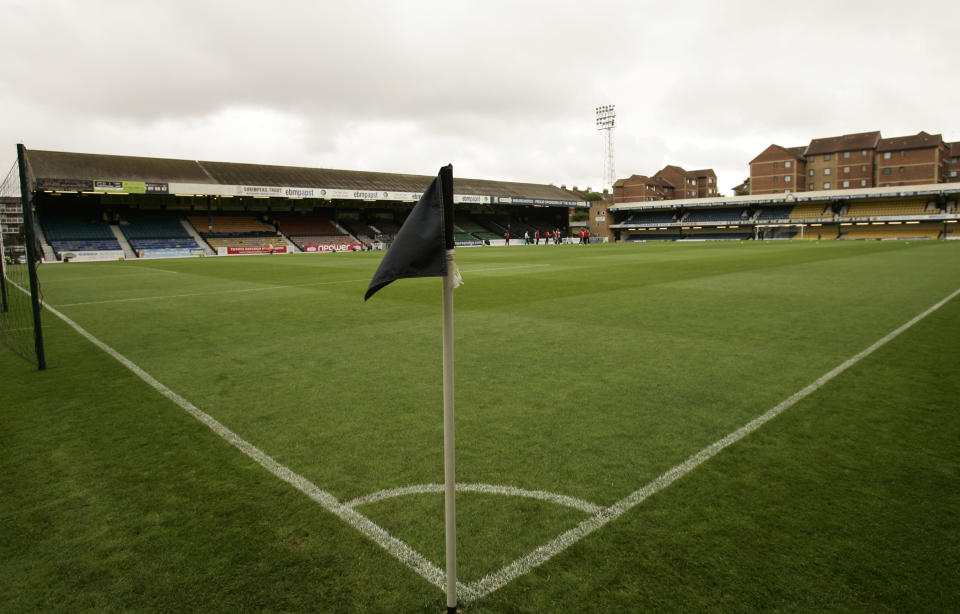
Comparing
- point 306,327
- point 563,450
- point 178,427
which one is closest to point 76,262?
point 306,327

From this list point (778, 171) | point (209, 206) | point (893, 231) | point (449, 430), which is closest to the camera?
point (449, 430)

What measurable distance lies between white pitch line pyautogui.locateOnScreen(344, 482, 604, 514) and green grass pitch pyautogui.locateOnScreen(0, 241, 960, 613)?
0.05 metres

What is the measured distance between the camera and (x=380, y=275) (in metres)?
2.40

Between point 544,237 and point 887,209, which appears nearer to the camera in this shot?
point 887,209

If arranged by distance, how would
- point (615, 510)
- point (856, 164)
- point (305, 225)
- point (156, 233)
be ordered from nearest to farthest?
1. point (615, 510)
2. point (156, 233)
3. point (305, 225)
4. point (856, 164)

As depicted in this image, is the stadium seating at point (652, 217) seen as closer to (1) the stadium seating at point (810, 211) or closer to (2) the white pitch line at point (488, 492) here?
(1) the stadium seating at point (810, 211)

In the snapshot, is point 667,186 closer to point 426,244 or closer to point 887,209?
point 887,209

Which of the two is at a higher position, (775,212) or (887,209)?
(775,212)

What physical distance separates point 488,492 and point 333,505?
1.05 m

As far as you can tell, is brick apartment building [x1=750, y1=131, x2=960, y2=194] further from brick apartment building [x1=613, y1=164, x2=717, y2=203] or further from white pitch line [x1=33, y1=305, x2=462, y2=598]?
white pitch line [x1=33, y1=305, x2=462, y2=598]

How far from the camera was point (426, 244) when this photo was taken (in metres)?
2.40

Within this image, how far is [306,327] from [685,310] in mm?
7899

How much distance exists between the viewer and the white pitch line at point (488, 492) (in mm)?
3422

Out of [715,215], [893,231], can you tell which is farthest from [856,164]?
[893,231]
